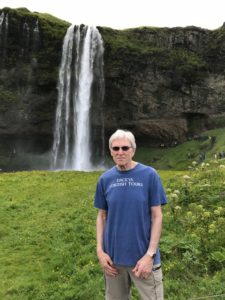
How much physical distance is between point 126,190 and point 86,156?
5315 cm

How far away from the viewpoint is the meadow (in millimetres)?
8336

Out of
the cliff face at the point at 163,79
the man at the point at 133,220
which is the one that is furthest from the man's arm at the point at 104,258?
the cliff face at the point at 163,79

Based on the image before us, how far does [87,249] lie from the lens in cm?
1100

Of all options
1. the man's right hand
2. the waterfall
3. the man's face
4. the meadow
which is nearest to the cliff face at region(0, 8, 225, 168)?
the waterfall

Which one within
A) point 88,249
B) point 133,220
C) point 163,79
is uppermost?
point 163,79

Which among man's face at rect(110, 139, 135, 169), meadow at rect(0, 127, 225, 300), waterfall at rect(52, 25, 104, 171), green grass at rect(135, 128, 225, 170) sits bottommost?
meadow at rect(0, 127, 225, 300)

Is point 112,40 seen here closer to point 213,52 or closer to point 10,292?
point 213,52

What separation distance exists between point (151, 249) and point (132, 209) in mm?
545

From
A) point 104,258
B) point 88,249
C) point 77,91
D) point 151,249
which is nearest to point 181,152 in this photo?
point 77,91

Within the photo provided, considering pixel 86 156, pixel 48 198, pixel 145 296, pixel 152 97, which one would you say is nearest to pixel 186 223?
pixel 145 296

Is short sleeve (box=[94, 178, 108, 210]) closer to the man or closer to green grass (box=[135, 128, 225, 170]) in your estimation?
the man

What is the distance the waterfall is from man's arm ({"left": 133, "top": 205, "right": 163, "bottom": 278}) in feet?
169

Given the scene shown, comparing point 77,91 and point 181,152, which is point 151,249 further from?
point 181,152

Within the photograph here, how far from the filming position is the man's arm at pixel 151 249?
5.08 m
